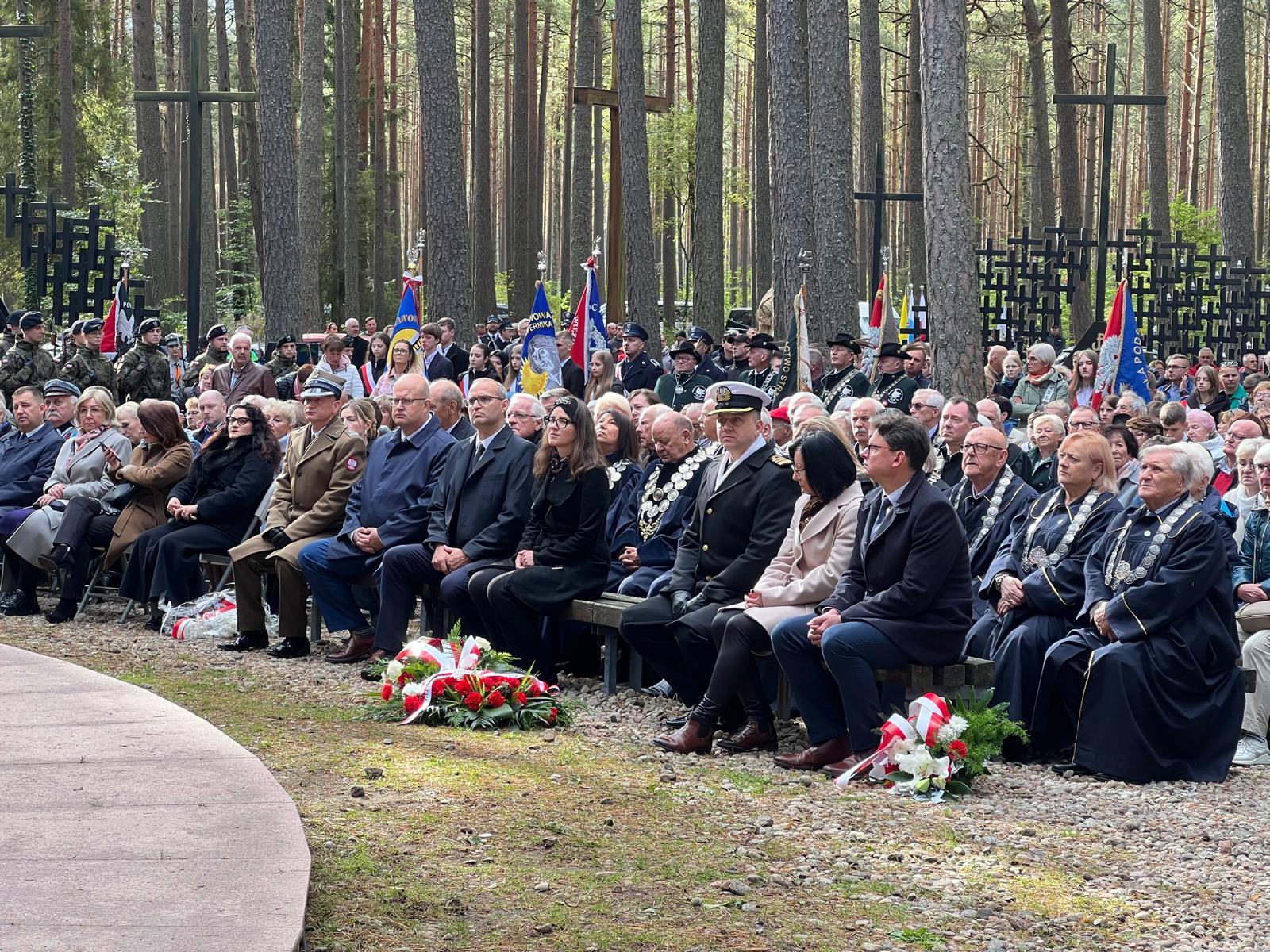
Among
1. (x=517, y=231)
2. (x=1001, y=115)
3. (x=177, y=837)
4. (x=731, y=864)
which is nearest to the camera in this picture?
(x=177, y=837)

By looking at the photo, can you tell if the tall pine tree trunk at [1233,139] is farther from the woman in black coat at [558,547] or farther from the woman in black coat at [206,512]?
the woman in black coat at [558,547]

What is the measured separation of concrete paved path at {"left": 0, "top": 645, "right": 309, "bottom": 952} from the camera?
13.1ft

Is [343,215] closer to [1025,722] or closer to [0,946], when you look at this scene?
[1025,722]

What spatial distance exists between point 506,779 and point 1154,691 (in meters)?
2.88

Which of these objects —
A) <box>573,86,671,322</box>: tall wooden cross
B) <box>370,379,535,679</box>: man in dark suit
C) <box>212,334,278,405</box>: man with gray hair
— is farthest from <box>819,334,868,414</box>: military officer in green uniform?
<box>573,86,671,322</box>: tall wooden cross

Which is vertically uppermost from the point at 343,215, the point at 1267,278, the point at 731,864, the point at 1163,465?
the point at 343,215

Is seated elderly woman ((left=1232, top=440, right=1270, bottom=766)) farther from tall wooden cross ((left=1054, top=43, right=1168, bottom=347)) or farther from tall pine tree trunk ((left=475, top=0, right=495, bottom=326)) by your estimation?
tall pine tree trunk ((left=475, top=0, right=495, bottom=326))

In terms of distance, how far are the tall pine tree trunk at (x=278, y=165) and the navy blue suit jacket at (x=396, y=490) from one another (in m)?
12.2

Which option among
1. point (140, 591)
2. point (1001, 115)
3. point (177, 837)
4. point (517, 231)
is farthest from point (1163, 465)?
point (1001, 115)

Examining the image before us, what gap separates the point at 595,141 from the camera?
2181 inches

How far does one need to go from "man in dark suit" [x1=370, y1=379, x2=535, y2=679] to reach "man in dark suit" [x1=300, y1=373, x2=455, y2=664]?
0.19 metres

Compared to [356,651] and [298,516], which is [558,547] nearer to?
[356,651]

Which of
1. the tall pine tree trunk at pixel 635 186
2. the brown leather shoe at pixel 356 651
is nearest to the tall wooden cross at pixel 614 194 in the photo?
the tall pine tree trunk at pixel 635 186

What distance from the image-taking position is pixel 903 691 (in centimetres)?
757
